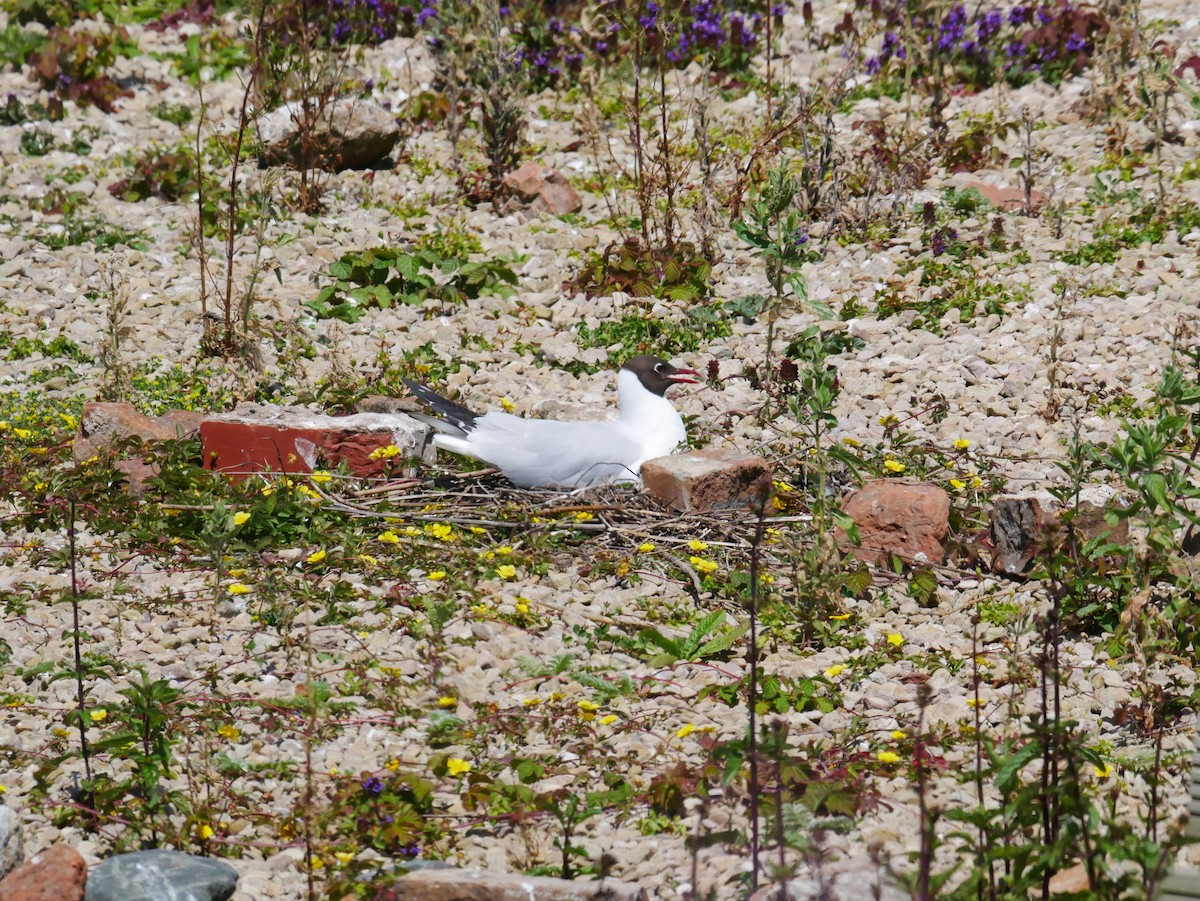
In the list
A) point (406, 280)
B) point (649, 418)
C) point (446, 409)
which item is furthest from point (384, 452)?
point (406, 280)

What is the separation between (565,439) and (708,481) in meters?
0.68

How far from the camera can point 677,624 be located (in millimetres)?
4699

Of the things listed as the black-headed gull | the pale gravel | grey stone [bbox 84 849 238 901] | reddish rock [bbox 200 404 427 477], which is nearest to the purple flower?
the pale gravel

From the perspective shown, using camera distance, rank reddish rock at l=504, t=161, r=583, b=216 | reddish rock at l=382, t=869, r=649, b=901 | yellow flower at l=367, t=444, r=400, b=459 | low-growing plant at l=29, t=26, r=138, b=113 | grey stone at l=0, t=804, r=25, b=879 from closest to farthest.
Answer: reddish rock at l=382, t=869, r=649, b=901 → grey stone at l=0, t=804, r=25, b=879 → yellow flower at l=367, t=444, r=400, b=459 → reddish rock at l=504, t=161, r=583, b=216 → low-growing plant at l=29, t=26, r=138, b=113

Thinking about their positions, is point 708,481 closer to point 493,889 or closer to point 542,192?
point 493,889

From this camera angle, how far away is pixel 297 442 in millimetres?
5637

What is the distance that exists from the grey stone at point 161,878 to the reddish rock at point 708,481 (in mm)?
2381

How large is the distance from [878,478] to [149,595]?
109 inches

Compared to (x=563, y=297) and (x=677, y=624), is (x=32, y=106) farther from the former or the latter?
(x=677, y=624)

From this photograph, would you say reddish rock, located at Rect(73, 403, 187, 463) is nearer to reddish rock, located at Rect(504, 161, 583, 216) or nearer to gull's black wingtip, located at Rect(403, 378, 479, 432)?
gull's black wingtip, located at Rect(403, 378, 479, 432)

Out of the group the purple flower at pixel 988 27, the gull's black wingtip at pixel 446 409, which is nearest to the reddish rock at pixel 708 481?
the gull's black wingtip at pixel 446 409

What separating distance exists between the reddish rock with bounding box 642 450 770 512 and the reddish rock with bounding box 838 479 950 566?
40cm

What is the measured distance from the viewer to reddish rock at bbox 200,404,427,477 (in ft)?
18.4

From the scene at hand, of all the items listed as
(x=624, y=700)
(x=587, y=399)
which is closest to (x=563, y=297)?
(x=587, y=399)
